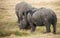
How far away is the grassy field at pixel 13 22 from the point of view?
2787 mm

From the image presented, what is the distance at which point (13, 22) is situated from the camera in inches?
112

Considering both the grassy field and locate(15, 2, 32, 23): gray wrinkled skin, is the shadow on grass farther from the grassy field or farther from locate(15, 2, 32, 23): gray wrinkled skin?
locate(15, 2, 32, 23): gray wrinkled skin

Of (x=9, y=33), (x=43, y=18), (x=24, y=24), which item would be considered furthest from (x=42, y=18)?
(x=9, y=33)

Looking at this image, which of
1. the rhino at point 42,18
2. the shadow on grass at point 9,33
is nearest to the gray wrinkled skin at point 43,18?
the rhino at point 42,18

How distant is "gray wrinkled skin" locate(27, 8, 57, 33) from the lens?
2.75m

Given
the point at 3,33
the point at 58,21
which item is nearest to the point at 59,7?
the point at 58,21

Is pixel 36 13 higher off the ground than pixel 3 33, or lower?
higher

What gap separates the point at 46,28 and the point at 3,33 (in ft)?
1.36

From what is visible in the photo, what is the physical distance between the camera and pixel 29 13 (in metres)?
2.81

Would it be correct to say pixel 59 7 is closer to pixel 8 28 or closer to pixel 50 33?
pixel 50 33

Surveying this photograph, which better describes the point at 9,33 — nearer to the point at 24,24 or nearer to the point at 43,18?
the point at 24,24

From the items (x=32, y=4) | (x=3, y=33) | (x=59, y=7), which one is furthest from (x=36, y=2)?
(x=3, y=33)

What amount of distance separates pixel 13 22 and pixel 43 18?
30 cm

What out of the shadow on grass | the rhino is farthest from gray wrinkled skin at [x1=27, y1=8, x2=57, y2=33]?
the shadow on grass
